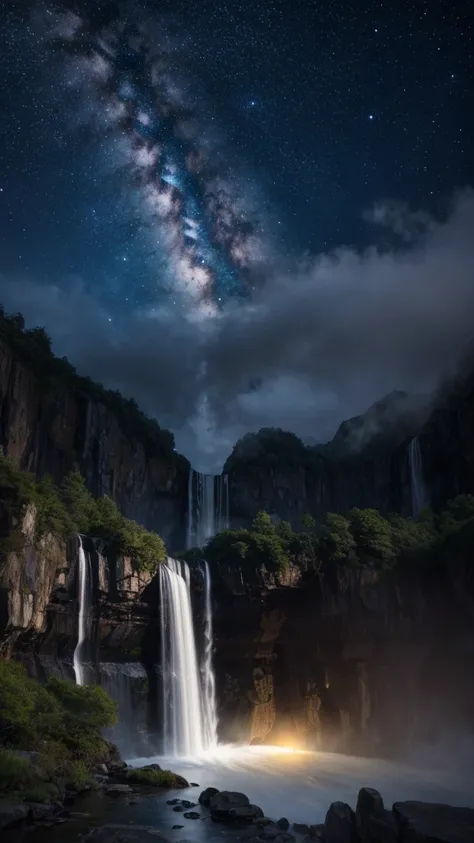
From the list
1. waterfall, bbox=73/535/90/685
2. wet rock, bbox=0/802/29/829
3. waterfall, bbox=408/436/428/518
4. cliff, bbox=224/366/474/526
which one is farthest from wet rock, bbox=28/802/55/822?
waterfall, bbox=408/436/428/518

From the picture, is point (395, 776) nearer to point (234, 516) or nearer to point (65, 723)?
point (65, 723)

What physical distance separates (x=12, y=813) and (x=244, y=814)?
7.11 m

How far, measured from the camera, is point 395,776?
2936 cm

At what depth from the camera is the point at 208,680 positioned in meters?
37.5

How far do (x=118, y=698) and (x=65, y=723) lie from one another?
918 cm

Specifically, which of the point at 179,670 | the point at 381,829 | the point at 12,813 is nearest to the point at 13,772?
the point at 12,813

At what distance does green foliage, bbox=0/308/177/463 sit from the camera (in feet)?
168

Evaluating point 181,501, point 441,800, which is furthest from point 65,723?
point 181,501

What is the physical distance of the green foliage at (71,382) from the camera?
51.3 metres

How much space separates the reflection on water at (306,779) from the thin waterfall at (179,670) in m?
1.85

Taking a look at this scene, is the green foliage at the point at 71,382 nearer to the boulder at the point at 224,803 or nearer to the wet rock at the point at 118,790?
the wet rock at the point at 118,790

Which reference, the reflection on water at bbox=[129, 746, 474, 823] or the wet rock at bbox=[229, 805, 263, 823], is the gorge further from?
the wet rock at bbox=[229, 805, 263, 823]

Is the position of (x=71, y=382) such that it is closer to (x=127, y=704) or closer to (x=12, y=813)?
(x=127, y=704)

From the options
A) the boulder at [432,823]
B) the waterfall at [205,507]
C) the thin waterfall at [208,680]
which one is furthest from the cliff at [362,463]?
the boulder at [432,823]
